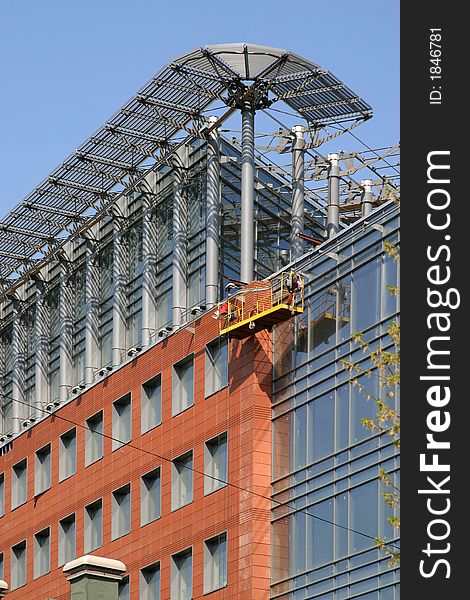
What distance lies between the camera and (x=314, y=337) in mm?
60188

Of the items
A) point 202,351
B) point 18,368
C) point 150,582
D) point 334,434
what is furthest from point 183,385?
point 18,368

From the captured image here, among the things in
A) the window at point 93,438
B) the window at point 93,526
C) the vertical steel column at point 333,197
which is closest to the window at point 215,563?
the window at point 93,526

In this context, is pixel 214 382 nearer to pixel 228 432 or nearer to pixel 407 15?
pixel 228 432

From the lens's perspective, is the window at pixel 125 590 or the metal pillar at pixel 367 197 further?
the metal pillar at pixel 367 197

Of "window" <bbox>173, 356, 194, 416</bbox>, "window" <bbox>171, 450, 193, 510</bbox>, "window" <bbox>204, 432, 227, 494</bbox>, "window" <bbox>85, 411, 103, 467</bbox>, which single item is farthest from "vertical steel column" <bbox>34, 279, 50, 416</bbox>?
"window" <bbox>204, 432, 227, 494</bbox>

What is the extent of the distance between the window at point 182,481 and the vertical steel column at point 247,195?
7.76 meters

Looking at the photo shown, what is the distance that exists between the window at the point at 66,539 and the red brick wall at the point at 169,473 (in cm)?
36

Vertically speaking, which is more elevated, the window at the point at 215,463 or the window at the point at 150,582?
the window at the point at 215,463

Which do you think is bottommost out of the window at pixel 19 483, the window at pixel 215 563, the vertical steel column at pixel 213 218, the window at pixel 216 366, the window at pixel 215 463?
the window at pixel 215 563

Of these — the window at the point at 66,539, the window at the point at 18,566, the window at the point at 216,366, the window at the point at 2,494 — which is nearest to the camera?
the window at the point at 216,366

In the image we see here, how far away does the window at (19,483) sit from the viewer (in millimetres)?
81562

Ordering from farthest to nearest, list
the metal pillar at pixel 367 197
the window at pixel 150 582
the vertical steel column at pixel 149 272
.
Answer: the metal pillar at pixel 367 197
the vertical steel column at pixel 149 272
the window at pixel 150 582

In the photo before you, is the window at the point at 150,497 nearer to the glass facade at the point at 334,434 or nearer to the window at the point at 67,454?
the window at the point at 67,454

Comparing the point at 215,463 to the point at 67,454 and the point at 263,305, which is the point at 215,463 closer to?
the point at 263,305
